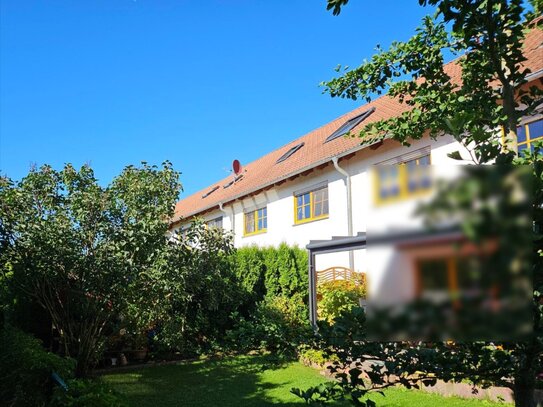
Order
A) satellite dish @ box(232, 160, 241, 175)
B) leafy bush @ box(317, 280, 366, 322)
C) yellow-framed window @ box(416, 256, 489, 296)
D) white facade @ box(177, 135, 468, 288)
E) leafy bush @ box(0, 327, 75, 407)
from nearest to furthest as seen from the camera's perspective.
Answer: yellow-framed window @ box(416, 256, 489, 296)
leafy bush @ box(0, 327, 75, 407)
leafy bush @ box(317, 280, 366, 322)
white facade @ box(177, 135, 468, 288)
satellite dish @ box(232, 160, 241, 175)

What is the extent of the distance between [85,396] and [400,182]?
3690 mm

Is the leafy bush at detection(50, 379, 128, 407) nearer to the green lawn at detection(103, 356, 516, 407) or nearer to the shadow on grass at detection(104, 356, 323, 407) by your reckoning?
the green lawn at detection(103, 356, 516, 407)

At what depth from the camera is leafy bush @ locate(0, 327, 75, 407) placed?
12.6ft

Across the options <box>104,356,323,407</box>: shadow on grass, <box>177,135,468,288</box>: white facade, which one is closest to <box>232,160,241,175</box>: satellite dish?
<box>177,135,468,288</box>: white facade

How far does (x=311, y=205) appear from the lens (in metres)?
15.3

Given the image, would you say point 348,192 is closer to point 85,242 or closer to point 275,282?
point 275,282

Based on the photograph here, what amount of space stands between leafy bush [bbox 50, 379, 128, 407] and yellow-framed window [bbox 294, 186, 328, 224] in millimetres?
11091

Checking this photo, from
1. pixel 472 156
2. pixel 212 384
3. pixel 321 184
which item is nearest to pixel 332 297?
pixel 212 384

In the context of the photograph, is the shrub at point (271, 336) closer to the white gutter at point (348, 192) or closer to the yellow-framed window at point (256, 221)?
the white gutter at point (348, 192)

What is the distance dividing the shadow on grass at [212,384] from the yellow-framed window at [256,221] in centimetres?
718

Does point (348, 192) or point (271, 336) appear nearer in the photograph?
point (271, 336)

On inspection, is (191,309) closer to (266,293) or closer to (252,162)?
(266,293)

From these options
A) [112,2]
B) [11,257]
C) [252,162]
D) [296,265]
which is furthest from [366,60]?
[252,162]

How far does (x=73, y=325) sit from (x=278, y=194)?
960 cm
